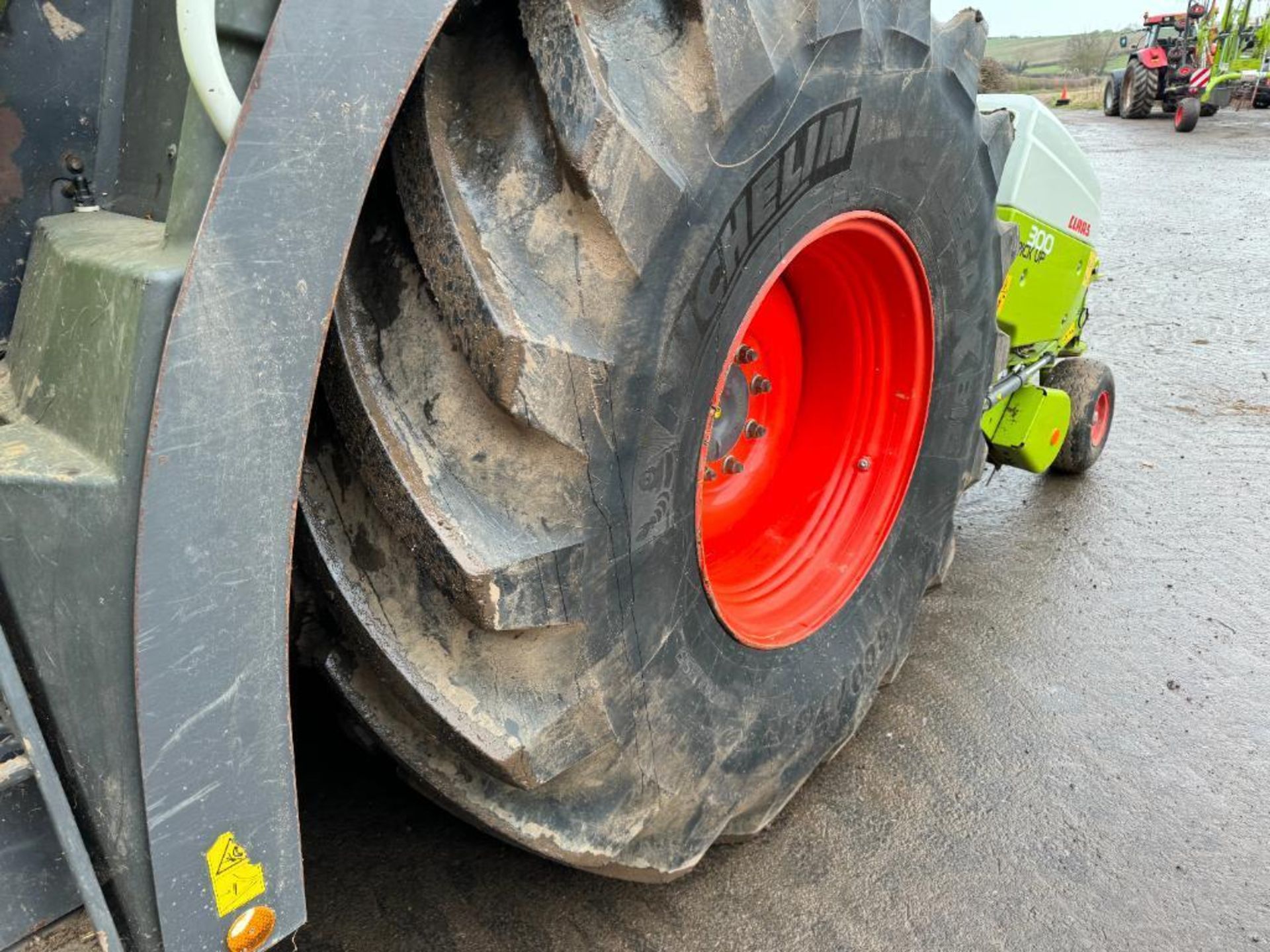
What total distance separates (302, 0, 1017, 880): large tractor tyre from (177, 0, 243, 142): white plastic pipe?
0.89ft

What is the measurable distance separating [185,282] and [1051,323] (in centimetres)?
272

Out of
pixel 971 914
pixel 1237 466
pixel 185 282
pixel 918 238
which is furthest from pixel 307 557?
pixel 1237 466

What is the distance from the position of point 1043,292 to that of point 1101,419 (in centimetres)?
78

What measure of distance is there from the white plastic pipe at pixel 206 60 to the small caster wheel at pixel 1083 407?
2.96 metres

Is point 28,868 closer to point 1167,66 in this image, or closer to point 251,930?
point 251,930

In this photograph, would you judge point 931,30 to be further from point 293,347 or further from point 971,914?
point 971,914

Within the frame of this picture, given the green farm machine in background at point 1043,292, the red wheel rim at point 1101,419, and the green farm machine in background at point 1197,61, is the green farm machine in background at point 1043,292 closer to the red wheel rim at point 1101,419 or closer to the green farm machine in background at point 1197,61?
the red wheel rim at point 1101,419

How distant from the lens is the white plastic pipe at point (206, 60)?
0.75m

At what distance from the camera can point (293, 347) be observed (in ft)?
2.68

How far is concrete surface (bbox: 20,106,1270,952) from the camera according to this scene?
66.7 inches

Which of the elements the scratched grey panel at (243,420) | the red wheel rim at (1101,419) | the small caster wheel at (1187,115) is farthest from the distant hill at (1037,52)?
the scratched grey panel at (243,420)

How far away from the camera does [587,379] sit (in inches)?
43.7

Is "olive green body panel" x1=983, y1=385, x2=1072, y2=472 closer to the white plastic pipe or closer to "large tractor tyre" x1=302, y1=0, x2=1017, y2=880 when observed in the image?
"large tractor tyre" x1=302, y1=0, x2=1017, y2=880

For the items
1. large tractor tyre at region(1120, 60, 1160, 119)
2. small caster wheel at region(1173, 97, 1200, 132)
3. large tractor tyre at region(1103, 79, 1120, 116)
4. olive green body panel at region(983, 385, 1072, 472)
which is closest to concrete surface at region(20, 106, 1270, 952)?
olive green body panel at region(983, 385, 1072, 472)
